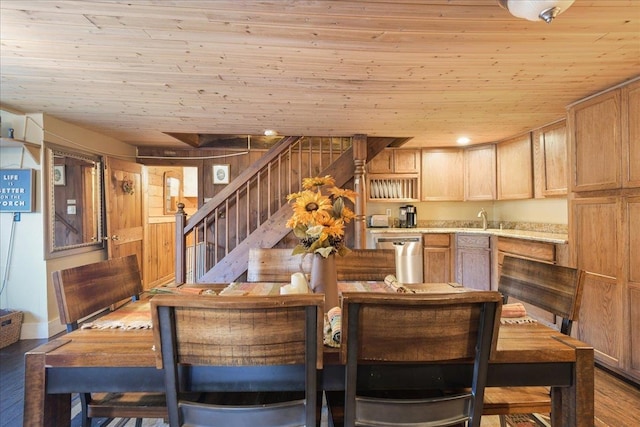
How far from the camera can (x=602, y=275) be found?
101 inches

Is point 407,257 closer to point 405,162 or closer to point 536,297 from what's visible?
point 405,162

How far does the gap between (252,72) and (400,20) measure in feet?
3.41

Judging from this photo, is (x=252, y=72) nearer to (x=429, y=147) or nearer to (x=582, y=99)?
(x=582, y=99)

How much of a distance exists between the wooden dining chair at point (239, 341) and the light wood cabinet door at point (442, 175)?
14.6 feet

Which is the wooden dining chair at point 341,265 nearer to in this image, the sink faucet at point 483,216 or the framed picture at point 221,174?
the framed picture at point 221,174

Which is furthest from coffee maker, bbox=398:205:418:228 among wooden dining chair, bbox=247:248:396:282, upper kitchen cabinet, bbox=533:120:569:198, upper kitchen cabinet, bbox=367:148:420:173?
wooden dining chair, bbox=247:248:396:282

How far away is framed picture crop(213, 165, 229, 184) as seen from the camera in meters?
4.97

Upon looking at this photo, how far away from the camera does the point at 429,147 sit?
4965 millimetres

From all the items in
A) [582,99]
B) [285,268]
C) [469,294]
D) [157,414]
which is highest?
[582,99]

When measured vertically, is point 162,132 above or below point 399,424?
above

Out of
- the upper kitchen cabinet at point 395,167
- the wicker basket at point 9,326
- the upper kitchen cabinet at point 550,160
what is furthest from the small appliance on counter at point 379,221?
the wicker basket at point 9,326

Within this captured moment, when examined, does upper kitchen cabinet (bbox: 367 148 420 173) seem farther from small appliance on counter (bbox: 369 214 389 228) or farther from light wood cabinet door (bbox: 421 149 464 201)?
small appliance on counter (bbox: 369 214 389 228)

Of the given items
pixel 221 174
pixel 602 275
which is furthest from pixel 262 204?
pixel 602 275

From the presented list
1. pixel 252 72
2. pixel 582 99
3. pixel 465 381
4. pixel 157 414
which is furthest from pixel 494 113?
pixel 157 414
